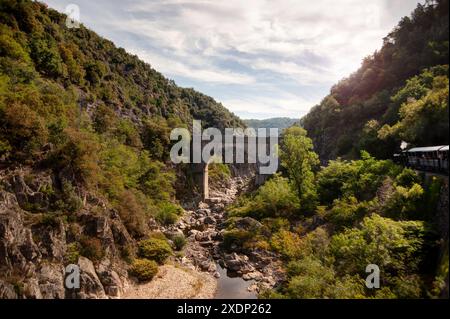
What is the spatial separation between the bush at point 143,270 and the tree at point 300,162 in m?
21.0

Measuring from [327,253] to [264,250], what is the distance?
10046 mm

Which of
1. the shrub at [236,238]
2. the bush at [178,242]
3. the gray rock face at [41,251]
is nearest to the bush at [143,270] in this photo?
the gray rock face at [41,251]

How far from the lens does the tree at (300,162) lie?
40188 mm

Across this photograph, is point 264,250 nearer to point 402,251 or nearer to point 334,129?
point 402,251

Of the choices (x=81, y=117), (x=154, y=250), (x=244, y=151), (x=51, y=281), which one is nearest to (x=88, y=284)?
(x=51, y=281)

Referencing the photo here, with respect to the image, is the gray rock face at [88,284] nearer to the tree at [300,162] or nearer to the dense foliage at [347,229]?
the dense foliage at [347,229]

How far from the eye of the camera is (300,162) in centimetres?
4131

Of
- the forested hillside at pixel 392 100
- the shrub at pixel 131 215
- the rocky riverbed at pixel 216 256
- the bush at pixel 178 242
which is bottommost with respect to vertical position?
the rocky riverbed at pixel 216 256

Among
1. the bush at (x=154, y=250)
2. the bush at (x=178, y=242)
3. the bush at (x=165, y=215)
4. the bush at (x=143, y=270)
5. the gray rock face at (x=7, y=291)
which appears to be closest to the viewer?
the gray rock face at (x=7, y=291)

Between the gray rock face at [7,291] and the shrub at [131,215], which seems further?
the shrub at [131,215]

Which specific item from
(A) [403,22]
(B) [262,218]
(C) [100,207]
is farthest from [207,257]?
(A) [403,22]

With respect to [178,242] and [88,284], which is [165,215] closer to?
[178,242]

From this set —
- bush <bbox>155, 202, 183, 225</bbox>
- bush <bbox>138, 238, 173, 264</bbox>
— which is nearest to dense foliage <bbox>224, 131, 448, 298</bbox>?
bush <bbox>138, 238, 173, 264</bbox>

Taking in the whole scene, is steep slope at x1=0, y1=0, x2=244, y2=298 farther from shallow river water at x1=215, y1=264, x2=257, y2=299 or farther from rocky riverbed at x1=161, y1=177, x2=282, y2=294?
shallow river water at x1=215, y1=264, x2=257, y2=299
